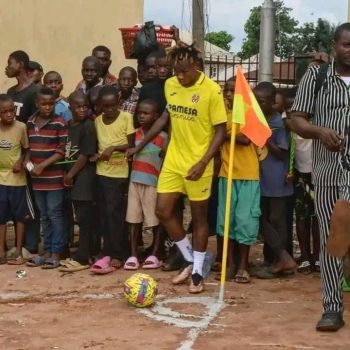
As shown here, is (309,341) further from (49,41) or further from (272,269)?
(49,41)

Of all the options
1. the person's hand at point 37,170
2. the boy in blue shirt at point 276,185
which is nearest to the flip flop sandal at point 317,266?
the boy in blue shirt at point 276,185

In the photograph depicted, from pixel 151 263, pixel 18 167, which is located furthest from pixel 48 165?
pixel 151 263

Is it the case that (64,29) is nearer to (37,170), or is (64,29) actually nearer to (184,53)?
(37,170)

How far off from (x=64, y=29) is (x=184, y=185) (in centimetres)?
741

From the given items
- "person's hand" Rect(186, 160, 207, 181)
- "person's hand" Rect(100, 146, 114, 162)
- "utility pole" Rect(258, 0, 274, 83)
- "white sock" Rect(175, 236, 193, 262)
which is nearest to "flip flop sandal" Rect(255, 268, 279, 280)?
"white sock" Rect(175, 236, 193, 262)

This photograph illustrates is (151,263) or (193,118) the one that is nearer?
(193,118)

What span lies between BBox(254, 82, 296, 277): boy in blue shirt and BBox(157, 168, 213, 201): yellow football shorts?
0.72 metres

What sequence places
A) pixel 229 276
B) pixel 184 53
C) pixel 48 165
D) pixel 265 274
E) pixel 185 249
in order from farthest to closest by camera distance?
pixel 48 165
pixel 265 274
pixel 229 276
pixel 185 249
pixel 184 53

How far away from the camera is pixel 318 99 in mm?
5379

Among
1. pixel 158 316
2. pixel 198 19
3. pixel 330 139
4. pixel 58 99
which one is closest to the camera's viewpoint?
pixel 330 139

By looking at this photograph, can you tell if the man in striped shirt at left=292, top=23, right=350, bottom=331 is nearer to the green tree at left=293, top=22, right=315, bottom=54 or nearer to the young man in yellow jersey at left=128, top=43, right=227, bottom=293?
the young man in yellow jersey at left=128, top=43, right=227, bottom=293

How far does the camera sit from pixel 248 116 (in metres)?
6.27

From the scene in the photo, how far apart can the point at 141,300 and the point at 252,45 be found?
4066 cm

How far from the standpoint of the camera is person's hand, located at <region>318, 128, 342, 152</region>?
5.07 metres
